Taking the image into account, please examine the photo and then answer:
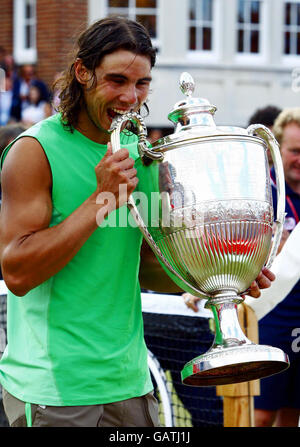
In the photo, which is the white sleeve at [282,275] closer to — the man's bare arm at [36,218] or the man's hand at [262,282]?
the man's hand at [262,282]

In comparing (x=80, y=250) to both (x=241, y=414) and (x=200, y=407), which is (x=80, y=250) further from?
(x=200, y=407)

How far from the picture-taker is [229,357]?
217 cm

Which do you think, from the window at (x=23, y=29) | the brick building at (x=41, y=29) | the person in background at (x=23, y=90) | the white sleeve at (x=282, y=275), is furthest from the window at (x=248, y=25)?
the white sleeve at (x=282, y=275)

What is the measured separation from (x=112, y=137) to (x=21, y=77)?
10.2 m

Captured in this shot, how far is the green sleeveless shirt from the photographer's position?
2.24 metres

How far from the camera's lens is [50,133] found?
7.50 feet

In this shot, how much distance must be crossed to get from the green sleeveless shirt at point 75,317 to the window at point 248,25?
37.1ft

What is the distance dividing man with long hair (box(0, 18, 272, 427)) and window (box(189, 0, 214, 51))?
427 inches

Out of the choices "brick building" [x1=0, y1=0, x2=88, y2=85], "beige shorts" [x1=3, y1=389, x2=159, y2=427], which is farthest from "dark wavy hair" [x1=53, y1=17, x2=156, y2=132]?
"brick building" [x1=0, y1=0, x2=88, y2=85]

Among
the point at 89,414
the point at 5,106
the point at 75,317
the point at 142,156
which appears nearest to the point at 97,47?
the point at 142,156

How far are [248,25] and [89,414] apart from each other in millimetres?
11700

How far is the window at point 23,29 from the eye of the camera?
12.8 m

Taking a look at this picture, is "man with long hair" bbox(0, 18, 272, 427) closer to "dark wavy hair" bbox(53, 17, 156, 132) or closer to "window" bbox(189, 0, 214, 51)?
"dark wavy hair" bbox(53, 17, 156, 132)

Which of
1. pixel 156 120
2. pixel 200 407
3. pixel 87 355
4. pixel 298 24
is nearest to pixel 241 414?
pixel 200 407
